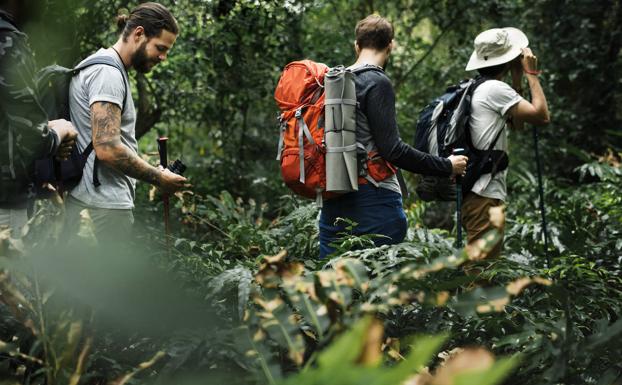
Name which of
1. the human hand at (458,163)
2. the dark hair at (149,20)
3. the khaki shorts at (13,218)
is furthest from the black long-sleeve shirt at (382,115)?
the khaki shorts at (13,218)

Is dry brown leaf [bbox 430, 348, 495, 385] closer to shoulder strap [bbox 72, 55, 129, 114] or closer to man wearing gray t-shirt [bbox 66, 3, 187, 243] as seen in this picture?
man wearing gray t-shirt [bbox 66, 3, 187, 243]

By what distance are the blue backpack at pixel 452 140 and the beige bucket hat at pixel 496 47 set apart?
118 millimetres

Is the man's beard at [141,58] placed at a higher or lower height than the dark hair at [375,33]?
lower

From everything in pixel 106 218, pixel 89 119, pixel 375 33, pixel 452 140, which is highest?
pixel 375 33

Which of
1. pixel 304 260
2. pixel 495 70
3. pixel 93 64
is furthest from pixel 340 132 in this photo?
pixel 495 70

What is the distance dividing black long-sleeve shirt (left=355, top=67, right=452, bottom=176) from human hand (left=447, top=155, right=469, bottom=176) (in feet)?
1.04

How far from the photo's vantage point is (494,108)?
15.3ft

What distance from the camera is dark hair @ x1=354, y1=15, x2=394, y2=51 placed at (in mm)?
4172

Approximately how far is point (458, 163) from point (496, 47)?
1.03m

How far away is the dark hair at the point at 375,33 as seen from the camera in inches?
164

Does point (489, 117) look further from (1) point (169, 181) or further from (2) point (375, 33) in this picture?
(1) point (169, 181)

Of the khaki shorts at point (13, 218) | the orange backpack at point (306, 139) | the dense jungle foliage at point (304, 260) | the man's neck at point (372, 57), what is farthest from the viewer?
the man's neck at point (372, 57)

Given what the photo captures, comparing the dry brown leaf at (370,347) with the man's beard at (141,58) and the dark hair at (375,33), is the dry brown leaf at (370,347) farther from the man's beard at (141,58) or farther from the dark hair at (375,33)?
the dark hair at (375,33)

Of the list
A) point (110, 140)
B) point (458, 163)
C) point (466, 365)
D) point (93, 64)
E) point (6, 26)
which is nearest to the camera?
point (466, 365)
